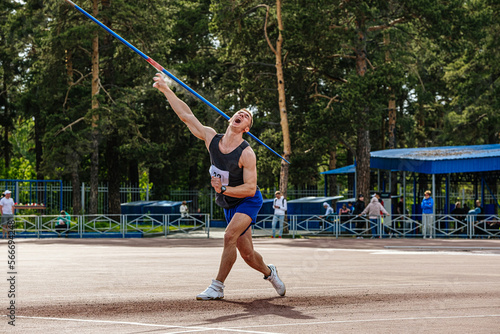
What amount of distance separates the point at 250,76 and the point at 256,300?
28.4m

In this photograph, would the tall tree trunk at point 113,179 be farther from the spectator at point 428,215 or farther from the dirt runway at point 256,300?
the dirt runway at point 256,300

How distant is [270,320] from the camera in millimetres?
6152

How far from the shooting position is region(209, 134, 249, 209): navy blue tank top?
7469 mm

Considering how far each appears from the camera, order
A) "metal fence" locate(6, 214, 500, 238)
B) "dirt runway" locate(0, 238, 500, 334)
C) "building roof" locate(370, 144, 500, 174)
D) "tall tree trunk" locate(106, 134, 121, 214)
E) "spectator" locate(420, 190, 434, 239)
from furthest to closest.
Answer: "tall tree trunk" locate(106, 134, 121, 214)
"building roof" locate(370, 144, 500, 174)
"metal fence" locate(6, 214, 500, 238)
"spectator" locate(420, 190, 434, 239)
"dirt runway" locate(0, 238, 500, 334)

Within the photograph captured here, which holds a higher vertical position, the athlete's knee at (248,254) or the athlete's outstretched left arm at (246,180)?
the athlete's outstretched left arm at (246,180)

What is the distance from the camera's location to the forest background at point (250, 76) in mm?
31375

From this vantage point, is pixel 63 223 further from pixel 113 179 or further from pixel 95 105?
pixel 113 179

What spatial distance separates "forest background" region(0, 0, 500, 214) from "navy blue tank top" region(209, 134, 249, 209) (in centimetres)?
2340

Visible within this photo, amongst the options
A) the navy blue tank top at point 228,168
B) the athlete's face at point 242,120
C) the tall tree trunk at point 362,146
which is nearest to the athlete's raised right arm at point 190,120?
the navy blue tank top at point 228,168

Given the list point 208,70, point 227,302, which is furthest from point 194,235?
point 227,302

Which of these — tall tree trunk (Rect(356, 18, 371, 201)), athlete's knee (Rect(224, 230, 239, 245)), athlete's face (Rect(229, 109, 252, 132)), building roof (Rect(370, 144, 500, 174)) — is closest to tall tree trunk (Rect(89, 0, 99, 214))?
tall tree trunk (Rect(356, 18, 371, 201))

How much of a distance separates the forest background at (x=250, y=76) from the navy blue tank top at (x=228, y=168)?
23.4 metres

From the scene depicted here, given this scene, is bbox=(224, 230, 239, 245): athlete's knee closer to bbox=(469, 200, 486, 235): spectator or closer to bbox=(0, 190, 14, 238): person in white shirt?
bbox=(0, 190, 14, 238): person in white shirt

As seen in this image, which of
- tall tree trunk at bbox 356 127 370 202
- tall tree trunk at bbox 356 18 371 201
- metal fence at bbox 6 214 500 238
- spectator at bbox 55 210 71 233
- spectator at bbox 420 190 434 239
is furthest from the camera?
tall tree trunk at bbox 356 127 370 202
